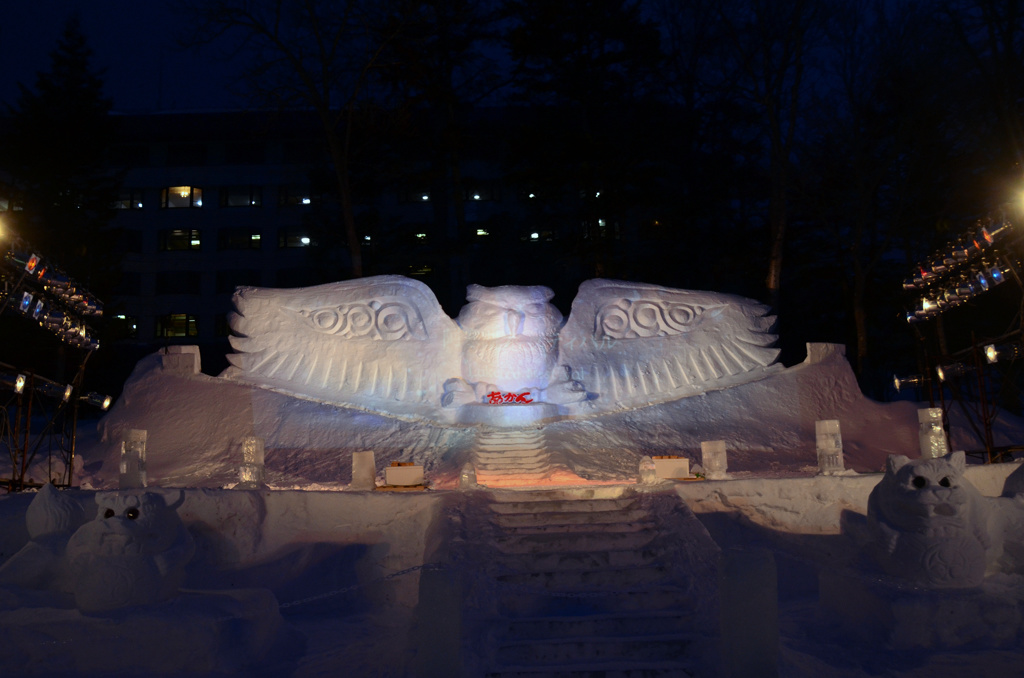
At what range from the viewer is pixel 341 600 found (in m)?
6.38

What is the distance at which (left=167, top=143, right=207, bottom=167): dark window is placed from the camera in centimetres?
2366

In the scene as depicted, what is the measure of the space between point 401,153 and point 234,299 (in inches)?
337

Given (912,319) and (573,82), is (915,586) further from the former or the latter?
(573,82)

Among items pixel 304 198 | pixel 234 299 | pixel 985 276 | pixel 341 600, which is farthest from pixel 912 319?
pixel 304 198

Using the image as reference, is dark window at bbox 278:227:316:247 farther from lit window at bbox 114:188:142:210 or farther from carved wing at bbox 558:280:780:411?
carved wing at bbox 558:280:780:411

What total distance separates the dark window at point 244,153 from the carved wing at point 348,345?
47.4 feet

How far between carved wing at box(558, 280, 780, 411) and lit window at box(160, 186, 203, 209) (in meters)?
17.2

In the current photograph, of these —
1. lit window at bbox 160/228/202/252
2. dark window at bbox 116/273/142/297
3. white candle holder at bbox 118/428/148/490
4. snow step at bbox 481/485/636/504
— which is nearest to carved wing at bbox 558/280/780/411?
snow step at bbox 481/485/636/504

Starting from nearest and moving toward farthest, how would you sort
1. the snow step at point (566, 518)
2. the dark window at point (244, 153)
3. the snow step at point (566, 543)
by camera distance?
1. the snow step at point (566, 543)
2. the snow step at point (566, 518)
3. the dark window at point (244, 153)

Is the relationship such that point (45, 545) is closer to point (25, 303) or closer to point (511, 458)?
point (25, 303)

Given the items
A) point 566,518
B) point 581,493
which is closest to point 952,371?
point 581,493

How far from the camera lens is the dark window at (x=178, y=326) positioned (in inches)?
941

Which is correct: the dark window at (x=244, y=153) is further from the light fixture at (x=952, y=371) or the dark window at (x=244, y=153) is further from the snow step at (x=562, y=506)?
the light fixture at (x=952, y=371)

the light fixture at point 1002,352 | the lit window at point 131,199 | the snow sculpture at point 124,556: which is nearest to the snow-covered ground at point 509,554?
the snow sculpture at point 124,556
